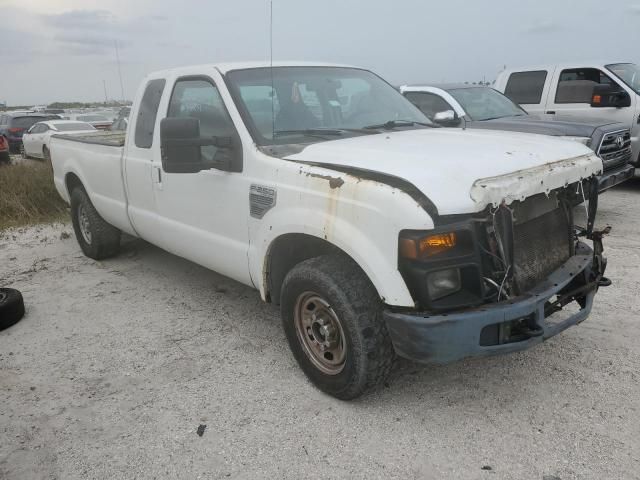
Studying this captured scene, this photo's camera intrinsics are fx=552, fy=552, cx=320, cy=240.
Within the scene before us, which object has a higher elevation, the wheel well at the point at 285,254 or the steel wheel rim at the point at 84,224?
the wheel well at the point at 285,254

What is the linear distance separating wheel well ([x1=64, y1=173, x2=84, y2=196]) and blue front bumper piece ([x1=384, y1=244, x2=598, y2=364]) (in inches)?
186

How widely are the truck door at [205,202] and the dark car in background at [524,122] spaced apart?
2902 millimetres

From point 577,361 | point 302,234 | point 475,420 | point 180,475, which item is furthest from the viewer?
point 577,361

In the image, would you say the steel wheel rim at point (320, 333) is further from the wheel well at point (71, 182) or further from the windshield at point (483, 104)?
the windshield at point (483, 104)

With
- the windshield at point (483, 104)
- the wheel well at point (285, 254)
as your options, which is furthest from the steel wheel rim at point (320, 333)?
the windshield at point (483, 104)

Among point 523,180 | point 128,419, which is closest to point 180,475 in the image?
point 128,419

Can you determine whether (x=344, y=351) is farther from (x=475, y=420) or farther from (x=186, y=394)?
(x=186, y=394)

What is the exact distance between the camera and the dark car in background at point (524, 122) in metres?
6.61

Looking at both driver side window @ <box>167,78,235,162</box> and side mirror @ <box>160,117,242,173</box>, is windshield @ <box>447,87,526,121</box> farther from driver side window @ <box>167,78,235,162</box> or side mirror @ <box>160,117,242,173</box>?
side mirror @ <box>160,117,242,173</box>

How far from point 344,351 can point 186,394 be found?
1041mm

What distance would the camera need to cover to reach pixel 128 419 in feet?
10.2

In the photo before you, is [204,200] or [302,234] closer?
[302,234]

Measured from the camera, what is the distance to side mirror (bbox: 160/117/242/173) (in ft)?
10.7

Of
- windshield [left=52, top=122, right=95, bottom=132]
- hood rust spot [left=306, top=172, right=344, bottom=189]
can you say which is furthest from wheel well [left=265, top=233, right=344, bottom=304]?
windshield [left=52, top=122, right=95, bottom=132]
